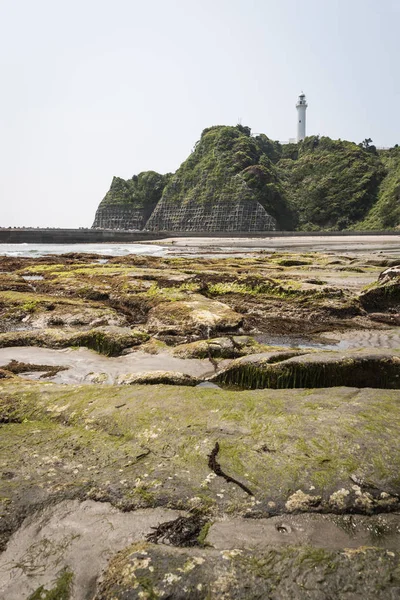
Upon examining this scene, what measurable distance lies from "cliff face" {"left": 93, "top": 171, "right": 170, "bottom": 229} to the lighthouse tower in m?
62.1

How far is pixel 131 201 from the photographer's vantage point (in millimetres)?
165250

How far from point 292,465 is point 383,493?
→ 0.63m

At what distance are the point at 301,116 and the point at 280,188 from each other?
71.5m

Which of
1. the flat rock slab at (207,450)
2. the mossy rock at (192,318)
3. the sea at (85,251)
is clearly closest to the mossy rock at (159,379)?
the flat rock slab at (207,450)

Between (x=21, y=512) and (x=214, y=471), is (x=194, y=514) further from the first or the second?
(x=21, y=512)

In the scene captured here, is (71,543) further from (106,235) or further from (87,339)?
(106,235)

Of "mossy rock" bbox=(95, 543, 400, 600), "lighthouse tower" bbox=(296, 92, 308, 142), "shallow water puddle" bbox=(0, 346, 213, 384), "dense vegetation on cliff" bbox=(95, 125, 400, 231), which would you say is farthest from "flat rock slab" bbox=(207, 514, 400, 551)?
"lighthouse tower" bbox=(296, 92, 308, 142)

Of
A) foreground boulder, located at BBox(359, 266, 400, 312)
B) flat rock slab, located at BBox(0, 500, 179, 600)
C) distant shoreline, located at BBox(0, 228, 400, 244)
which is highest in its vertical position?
distant shoreline, located at BBox(0, 228, 400, 244)

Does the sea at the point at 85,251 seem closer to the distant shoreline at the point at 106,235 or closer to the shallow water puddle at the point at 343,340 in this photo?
the distant shoreline at the point at 106,235

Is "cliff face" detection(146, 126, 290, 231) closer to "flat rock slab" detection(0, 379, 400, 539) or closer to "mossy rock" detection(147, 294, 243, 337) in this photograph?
"mossy rock" detection(147, 294, 243, 337)

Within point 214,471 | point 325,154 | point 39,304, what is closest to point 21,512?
point 214,471

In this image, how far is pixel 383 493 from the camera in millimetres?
2727

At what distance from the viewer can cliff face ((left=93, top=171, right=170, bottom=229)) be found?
162375mm

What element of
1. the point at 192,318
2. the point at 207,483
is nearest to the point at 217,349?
the point at 192,318
